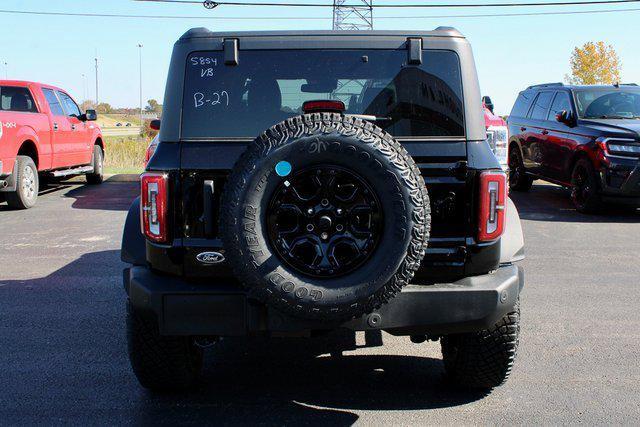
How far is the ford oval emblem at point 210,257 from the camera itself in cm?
366

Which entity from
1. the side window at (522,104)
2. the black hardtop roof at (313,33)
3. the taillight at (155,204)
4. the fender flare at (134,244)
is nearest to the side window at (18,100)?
the side window at (522,104)

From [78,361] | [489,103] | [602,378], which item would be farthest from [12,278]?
[489,103]

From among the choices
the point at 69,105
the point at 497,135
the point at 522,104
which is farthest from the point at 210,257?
the point at 69,105

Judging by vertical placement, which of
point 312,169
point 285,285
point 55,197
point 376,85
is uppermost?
point 376,85

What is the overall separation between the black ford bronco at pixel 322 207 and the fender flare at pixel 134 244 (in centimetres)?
1

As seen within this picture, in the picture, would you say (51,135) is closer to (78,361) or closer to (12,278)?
(12,278)

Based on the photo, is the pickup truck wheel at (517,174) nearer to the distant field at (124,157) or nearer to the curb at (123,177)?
the curb at (123,177)

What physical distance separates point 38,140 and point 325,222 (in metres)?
10.4

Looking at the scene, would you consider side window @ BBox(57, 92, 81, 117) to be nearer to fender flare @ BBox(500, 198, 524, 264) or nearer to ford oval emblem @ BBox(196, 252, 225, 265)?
ford oval emblem @ BBox(196, 252, 225, 265)

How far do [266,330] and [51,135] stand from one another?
10791 millimetres

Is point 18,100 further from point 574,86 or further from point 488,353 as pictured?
point 488,353

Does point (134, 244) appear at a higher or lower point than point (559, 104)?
lower

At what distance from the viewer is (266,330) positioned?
3.54m

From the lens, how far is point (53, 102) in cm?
1372
